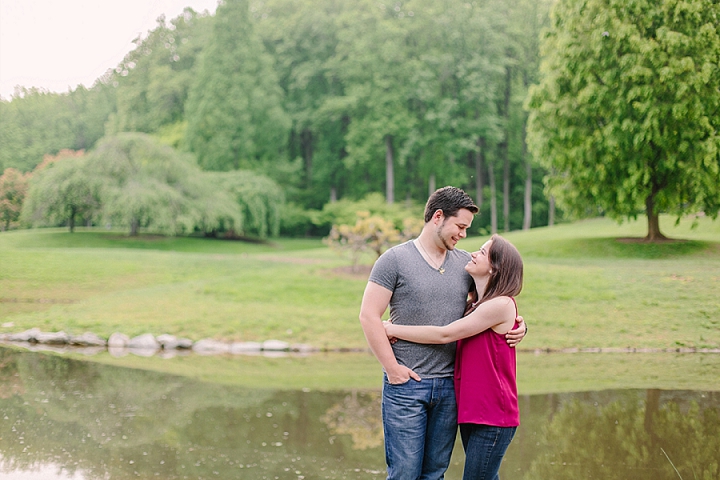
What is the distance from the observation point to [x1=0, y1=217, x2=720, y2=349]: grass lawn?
Result: 10.0m

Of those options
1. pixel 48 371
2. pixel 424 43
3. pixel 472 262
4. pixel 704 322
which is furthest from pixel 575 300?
pixel 424 43

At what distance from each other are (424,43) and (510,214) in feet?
28.3

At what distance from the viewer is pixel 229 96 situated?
26.2 meters

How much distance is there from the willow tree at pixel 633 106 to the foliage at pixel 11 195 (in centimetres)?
1351

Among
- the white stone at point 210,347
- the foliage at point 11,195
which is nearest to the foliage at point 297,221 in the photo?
the foliage at point 11,195

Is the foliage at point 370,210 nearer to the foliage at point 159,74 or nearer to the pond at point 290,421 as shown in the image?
the foliage at point 159,74

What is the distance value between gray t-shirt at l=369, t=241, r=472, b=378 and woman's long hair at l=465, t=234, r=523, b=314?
0.49 ft

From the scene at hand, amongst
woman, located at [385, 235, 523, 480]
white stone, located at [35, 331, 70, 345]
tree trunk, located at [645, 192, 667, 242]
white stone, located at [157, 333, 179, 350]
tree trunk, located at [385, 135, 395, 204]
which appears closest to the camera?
woman, located at [385, 235, 523, 480]

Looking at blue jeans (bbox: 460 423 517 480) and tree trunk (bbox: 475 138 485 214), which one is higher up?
tree trunk (bbox: 475 138 485 214)

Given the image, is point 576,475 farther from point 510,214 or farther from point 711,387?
point 510,214

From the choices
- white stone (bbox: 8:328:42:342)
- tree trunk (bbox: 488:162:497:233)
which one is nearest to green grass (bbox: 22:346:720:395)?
white stone (bbox: 8:328:42:342)

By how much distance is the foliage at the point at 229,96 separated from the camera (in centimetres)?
2609

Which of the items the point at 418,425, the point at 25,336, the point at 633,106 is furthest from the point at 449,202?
the point at 633,106

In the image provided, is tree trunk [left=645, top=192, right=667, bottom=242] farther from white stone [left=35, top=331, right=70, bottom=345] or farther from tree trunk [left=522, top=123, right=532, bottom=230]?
tree trunk [left=522, top=123, right=532, bottom=230]
